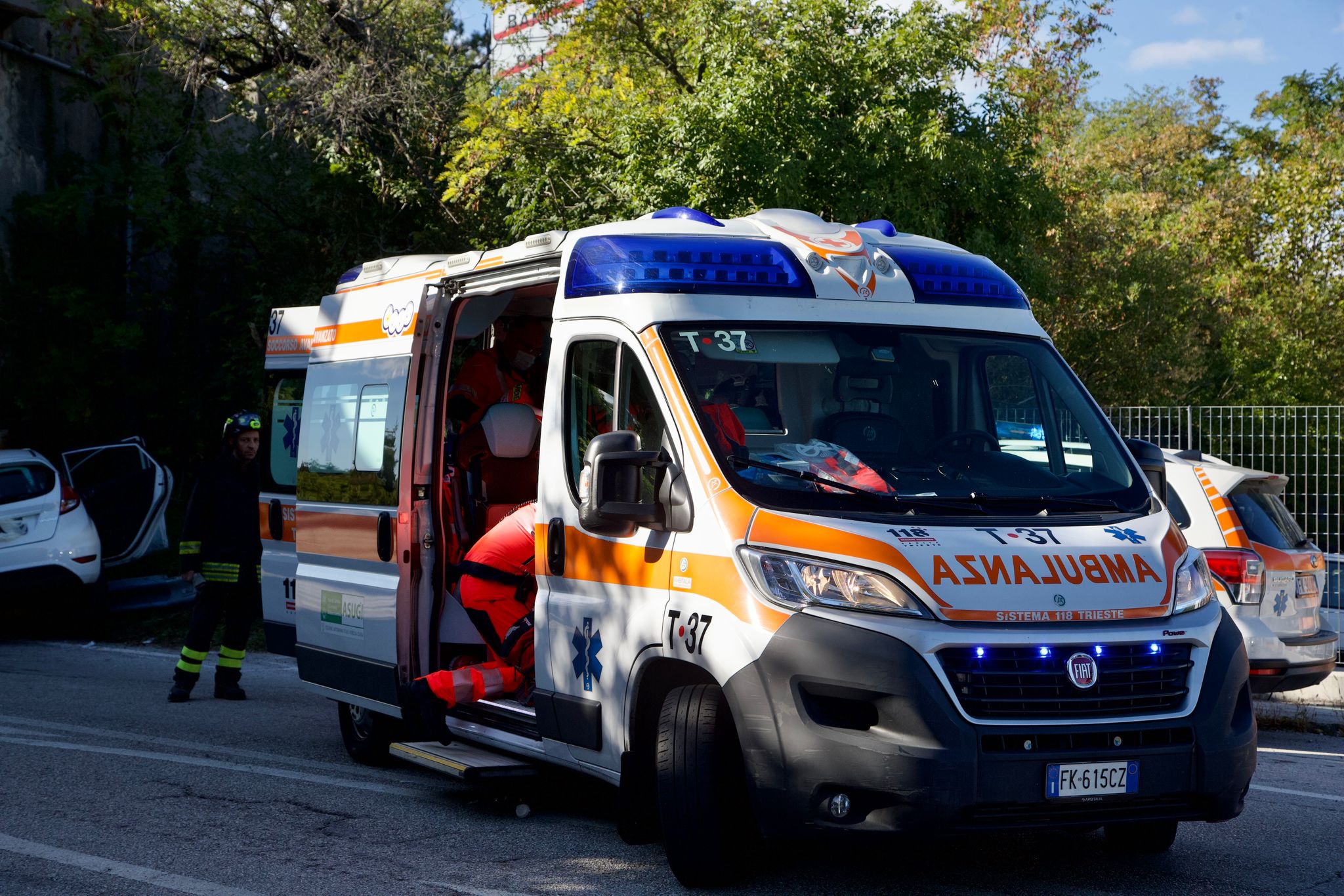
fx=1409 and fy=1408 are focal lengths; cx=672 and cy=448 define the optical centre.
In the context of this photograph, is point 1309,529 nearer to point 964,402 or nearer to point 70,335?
point 964,402

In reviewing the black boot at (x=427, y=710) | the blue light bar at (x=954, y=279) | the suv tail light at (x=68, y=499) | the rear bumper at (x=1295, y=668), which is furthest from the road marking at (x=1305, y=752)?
the suv tail light at (x=68, y=499)

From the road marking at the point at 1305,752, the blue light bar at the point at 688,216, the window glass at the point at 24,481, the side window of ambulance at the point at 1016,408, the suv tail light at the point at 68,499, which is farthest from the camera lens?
the suv tail light at the point at 68,499

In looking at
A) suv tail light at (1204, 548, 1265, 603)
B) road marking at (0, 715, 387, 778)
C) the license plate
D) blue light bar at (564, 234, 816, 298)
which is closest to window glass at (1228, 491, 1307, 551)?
suv tail light at (1204, 548, 1265, 603)

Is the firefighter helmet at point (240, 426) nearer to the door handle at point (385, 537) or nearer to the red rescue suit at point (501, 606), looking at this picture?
the door handle at point (385, 537)

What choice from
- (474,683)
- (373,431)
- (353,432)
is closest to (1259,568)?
(474,683)

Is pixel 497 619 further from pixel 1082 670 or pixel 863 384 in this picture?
pixel 1082 670

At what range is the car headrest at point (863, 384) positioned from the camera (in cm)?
545

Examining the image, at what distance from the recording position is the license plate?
14.7ft

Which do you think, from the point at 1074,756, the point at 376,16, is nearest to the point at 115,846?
the point at 1074,756

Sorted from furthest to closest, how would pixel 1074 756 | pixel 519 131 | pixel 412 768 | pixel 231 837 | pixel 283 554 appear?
1. pixel 519 131
2. pixel 283 554
3. pixel 412 768
4. pixel 231 837
5. pixel 1074 756

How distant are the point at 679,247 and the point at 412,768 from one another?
374cm

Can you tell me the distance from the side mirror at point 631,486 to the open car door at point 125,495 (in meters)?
10.4

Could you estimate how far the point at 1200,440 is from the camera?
12.7 m

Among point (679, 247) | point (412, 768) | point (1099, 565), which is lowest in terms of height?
point (412, 768)
